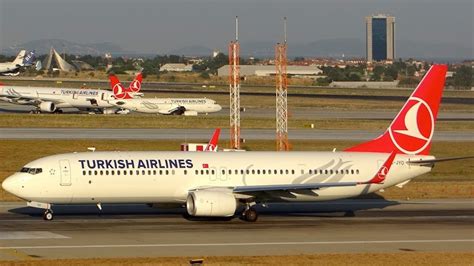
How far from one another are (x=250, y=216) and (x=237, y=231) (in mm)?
3198

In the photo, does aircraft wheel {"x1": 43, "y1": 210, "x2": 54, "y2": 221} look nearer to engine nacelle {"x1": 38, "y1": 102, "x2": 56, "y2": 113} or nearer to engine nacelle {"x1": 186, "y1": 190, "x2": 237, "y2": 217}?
engine nacelle {"x1": 186, "y1": 190, "x2": 237, "y2": 217}

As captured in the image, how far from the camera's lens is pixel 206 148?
5419 centimetres

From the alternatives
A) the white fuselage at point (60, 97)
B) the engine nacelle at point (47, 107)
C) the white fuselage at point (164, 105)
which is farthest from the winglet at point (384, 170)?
the engine nacelle at point (47, 107)

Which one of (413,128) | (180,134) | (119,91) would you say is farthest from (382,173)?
(119,91)

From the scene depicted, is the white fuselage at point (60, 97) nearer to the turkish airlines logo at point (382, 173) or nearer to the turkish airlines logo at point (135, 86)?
the turkish airlines logo at point (135, 86)

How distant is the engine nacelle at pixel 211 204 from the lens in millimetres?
43531

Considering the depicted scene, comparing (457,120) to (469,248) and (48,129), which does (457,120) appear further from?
(469,248)

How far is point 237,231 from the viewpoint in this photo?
138 ft

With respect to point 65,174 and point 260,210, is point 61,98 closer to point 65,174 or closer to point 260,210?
point 260,210

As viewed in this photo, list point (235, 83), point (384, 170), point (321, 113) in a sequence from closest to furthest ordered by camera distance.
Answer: point (384, 170) → point (235, 83) → point (321, 113)

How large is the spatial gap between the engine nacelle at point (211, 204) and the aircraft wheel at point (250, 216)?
1171mm

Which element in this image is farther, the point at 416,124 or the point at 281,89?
the point at 281,89

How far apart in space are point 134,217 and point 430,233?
13.2 metres

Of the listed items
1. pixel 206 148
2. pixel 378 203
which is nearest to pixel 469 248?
pixel 378 203
